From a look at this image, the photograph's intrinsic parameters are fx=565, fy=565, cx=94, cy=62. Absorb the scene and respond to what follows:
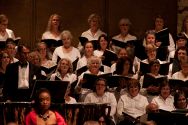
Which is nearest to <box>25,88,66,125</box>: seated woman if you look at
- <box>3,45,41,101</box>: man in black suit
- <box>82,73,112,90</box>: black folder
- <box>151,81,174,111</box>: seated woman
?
<box>3,45,41,101</box>: man in black suit

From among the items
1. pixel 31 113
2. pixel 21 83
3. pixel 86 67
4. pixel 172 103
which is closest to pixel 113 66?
pixel 86 67

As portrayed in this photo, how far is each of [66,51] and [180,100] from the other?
6.65 ft

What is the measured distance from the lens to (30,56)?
7246 millimetres

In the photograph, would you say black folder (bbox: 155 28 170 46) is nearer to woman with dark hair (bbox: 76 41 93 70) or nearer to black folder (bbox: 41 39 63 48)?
woman with dark hair (bbox: 76 41 93 70)

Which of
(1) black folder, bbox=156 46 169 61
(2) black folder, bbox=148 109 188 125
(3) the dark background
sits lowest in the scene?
(2) black folder, bbox=148 109 188 125

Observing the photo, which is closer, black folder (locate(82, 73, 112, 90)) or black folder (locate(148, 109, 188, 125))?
black folder (locate(148, 109, 188, 125))

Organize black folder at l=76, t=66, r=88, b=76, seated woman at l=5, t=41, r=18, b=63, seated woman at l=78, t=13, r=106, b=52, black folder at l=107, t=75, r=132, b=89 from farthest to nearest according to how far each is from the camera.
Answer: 1. seated woman at l=78, t=13, r=106, b=52
2. black folder at l=76, t=66, r=88, b=76
3. seated woman at l=5, t=41, r=18, b=63
4. black folder at l=107, t=75, r=132, b=89

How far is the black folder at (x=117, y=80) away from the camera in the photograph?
6953mm

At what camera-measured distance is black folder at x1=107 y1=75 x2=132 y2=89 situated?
6.95 m

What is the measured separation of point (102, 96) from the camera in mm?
7035

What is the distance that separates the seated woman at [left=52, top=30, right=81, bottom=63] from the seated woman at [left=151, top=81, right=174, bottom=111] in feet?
4.89

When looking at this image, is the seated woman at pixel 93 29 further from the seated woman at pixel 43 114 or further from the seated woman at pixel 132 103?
the seated woman at pixel 43 114

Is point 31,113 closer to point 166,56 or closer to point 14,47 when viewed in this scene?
point 14,47

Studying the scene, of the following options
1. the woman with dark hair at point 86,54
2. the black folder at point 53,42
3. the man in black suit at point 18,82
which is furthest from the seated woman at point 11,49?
the woman with dark hair at point 86,54
